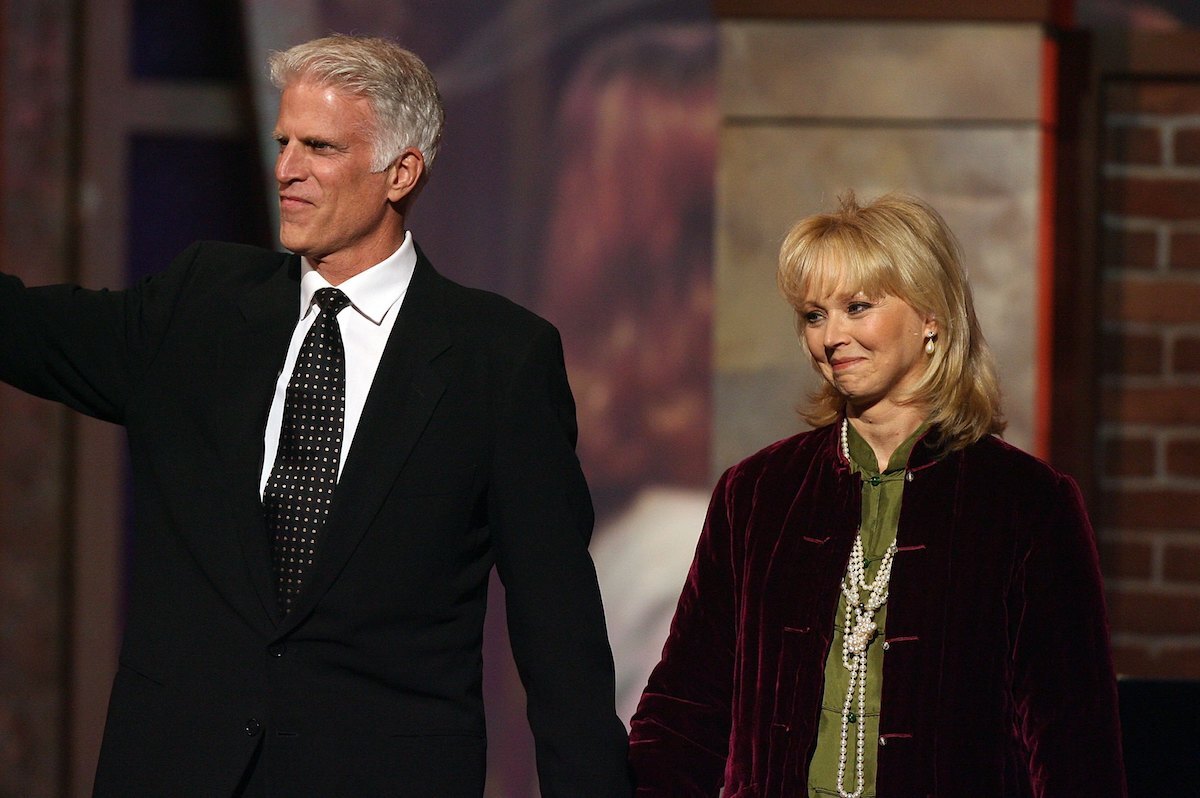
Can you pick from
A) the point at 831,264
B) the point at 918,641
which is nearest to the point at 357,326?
the point at 831,264

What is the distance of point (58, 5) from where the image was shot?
425cm

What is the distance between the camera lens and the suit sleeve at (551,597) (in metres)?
2.54

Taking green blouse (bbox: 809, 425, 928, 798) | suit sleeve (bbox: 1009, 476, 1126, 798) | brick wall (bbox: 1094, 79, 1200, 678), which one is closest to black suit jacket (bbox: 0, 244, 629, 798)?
green blouse (bbox: 809, 425, 928, 798)

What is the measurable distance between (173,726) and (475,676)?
1.42 feet

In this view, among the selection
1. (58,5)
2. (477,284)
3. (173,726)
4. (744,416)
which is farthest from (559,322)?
(173,726)

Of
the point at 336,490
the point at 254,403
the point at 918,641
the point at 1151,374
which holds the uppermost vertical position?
the point at 1151,374

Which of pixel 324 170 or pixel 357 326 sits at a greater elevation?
pixel 324 170

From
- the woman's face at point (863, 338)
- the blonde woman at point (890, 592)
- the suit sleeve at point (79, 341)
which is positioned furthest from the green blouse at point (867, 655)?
the suit sleeve at point (79, 341)

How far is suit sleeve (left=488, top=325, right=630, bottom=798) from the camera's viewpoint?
254 centimetres

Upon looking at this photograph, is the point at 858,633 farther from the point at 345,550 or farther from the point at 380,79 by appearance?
the point at 380,79

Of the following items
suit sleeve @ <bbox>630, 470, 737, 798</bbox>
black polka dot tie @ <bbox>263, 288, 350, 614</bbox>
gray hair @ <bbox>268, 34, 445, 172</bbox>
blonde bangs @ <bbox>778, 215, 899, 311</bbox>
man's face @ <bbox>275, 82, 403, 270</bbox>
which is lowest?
suit sleeve @ <bbox>630, 470, 737, 798</bbox>

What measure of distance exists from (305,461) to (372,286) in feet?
0.96

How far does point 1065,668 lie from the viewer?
241 centimetres

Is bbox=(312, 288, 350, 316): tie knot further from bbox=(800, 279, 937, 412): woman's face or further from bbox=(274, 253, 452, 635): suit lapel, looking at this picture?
bbox=(800, 279, 937, 412): woman's face
